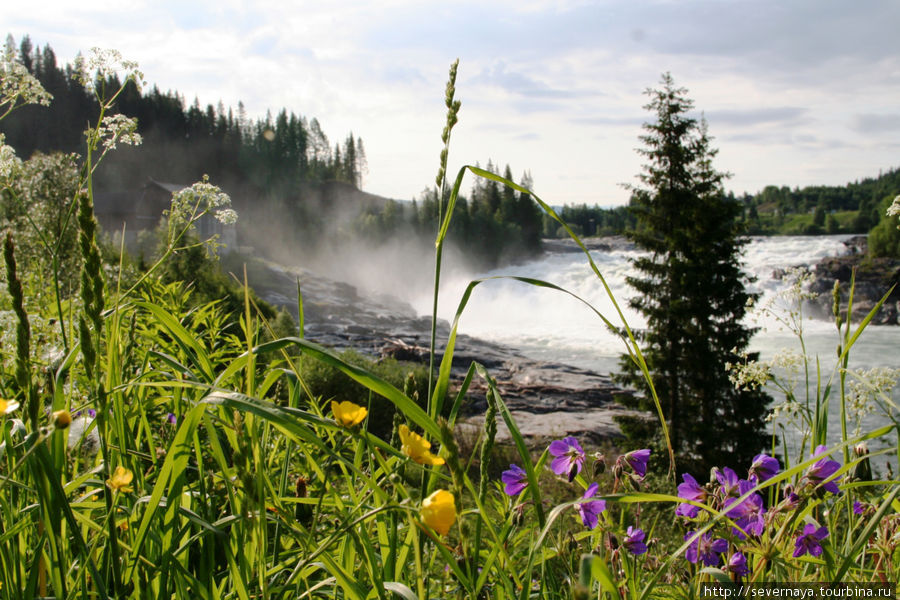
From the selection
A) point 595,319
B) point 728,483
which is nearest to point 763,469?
point 728,483

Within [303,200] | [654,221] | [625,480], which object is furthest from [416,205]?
[625,480]

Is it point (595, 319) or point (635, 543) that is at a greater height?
point (635, 543)

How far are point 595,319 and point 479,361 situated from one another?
1679 centimetres

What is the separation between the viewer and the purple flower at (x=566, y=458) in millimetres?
1074

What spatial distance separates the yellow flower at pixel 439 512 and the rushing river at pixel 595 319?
71.0 ft

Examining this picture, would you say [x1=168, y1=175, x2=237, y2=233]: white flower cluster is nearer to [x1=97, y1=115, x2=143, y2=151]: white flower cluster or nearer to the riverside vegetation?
[x1=97, y1=115, x2=143, y2=151]: white flower cluster

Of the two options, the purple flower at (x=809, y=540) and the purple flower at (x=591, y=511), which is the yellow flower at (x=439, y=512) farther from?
the purple flower at (x=809, y=540)

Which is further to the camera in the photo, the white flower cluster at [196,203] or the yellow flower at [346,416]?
the white flower cluster at [196,203]

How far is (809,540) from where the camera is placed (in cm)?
102

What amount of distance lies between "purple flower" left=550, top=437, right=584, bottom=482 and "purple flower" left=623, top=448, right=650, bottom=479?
3.4 inches

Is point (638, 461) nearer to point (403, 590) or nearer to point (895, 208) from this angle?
point (403, 590)

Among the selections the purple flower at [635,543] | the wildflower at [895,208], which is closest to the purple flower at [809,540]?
the purple flower at [635,543]

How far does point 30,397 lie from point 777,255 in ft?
135

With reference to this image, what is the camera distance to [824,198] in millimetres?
83000
